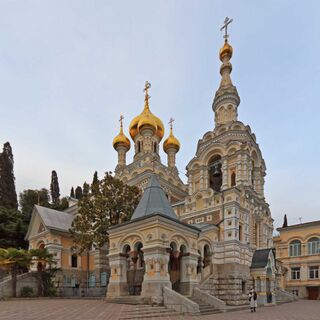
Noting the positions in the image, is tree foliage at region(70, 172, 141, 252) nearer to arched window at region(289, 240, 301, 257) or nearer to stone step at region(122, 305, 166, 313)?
stone step at region(122, 305, 166, 313)

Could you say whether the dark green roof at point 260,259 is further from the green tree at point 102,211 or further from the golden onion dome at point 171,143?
the golden onion dome at point 171,143

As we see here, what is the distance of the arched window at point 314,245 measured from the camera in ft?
108

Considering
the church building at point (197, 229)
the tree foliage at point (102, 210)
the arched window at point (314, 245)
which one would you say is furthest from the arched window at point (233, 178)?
the arched window at point (314, 245)

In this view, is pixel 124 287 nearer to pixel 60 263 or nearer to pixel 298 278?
pixel 60 263

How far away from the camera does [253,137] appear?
29.4 metres

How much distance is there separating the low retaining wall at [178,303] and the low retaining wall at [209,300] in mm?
2492

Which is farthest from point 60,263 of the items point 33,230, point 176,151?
point 176,151

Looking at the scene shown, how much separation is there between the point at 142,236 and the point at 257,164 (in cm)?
1750

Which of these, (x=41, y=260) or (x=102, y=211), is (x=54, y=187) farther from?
(x=102, y=211)

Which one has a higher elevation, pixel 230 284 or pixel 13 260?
pixel 13 260

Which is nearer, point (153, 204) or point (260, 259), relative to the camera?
point (153, 204)

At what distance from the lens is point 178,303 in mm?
14086

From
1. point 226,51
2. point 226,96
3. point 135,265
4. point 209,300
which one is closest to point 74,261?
point 135,265

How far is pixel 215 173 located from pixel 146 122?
10.9 metres
